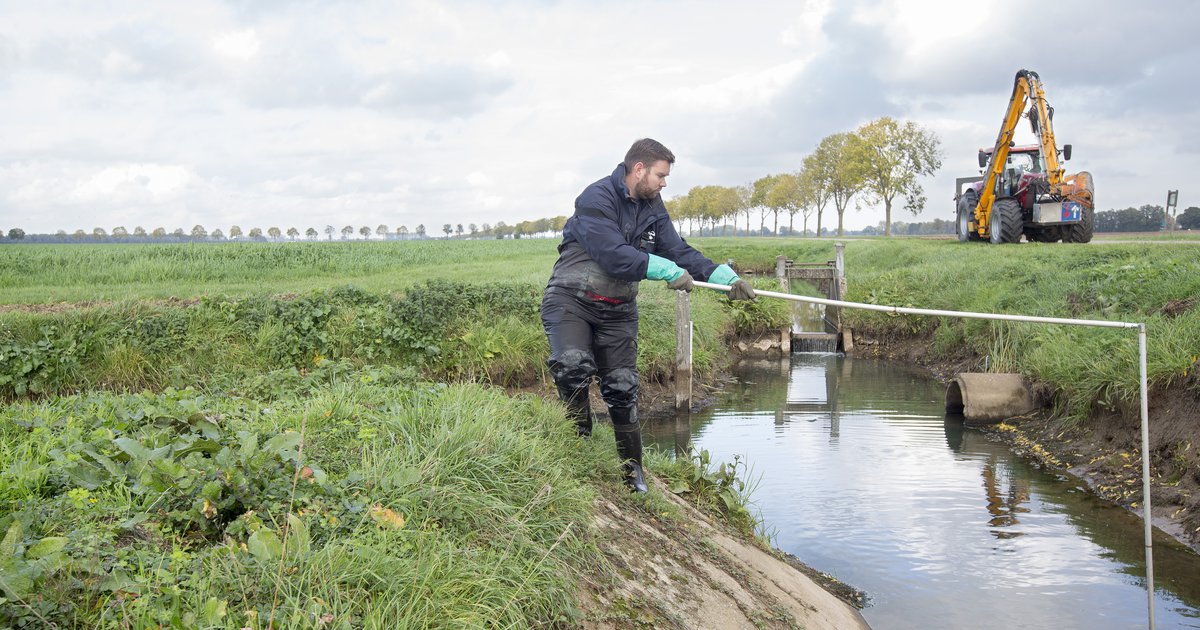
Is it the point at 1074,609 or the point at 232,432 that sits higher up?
the point at 232,432

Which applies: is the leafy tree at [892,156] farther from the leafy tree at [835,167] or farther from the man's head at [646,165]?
the man's head at [646,165]

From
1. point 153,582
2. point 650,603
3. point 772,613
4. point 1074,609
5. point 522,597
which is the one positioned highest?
point 153,582

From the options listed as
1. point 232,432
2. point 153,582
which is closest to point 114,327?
point 232,432

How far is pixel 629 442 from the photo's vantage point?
209 inches

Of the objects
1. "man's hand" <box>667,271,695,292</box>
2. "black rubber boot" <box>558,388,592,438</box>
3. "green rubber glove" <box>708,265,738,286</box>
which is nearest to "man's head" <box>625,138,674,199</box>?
"man's hand" <box>667,271,695,292</box>

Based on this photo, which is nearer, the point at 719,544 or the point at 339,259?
the point at 719,544

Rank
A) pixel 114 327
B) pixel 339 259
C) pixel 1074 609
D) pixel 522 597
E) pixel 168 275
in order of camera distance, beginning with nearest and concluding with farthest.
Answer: pixel 522 597 < pixel 1074 609 < pixel 114 327 < pixel 168 275 < pixel 339 259

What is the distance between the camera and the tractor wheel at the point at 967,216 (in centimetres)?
2402

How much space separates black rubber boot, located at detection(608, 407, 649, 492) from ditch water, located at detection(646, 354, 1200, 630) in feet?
5.55

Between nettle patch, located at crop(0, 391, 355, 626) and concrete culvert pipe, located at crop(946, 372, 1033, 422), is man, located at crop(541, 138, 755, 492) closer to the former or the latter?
nettle patch, located at crop(0, 391, 355, 626)

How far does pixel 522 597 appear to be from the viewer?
3115mm

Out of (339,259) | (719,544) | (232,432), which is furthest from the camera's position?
(339,259)

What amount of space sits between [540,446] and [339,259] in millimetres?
23332

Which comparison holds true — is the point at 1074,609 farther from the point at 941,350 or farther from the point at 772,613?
the point at 941,350
